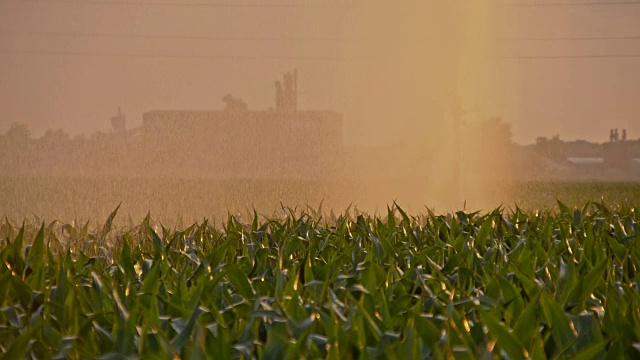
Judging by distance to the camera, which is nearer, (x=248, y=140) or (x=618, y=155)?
(x=248, y=140)

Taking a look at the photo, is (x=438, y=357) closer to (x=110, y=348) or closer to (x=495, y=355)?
(x=495, y=355)

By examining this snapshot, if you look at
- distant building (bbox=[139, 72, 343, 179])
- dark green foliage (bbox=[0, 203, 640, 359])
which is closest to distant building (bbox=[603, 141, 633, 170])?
distant building (bbox=[139, 72, 343, 179])

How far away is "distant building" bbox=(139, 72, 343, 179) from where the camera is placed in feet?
104

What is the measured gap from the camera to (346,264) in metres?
3.94

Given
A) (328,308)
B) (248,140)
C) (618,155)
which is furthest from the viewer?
(618,155)

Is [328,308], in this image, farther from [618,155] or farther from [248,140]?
[618,155]

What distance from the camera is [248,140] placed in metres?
36.5

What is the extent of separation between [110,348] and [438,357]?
3.05 feet

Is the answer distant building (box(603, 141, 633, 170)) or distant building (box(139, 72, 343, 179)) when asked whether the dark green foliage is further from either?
distant building (box(603, 141, 633, 170))

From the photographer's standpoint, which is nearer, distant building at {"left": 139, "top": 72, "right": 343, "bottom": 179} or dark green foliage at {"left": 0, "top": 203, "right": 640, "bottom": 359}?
dark green foliage at {"left": 0, "top": 203, "right": 640, "bottom": 359}

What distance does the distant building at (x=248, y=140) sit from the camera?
3170 cm

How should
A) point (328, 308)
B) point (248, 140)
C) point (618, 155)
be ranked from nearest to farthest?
point (328, 308) → point (248, 140) → point (618, 155)

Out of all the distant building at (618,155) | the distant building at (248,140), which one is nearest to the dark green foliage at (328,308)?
the distant building at (248,140)

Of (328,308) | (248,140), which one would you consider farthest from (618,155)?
(328,308)
